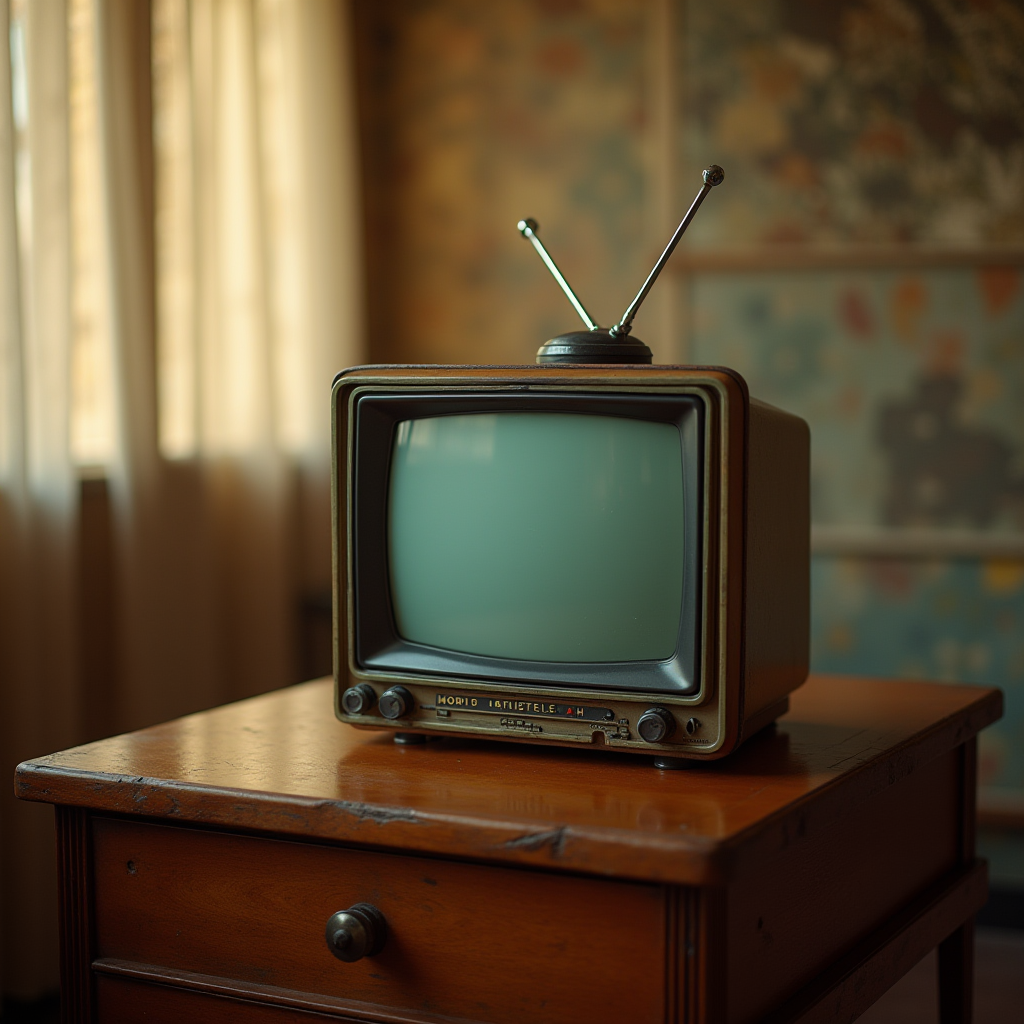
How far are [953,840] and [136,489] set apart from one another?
142 centimetres

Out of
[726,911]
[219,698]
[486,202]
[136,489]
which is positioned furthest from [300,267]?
[726,911]

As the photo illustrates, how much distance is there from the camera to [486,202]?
2873 millimetres

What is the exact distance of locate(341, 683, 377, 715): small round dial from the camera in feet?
3.76

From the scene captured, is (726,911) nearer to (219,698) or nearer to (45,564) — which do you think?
(45,564)

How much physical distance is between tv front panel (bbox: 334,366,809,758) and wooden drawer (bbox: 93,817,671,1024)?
0.53ft

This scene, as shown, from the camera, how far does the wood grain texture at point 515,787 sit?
34.9 inches

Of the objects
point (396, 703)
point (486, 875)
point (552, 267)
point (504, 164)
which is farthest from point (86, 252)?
point (486, 875)

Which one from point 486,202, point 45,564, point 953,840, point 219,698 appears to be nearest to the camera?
point 953,840

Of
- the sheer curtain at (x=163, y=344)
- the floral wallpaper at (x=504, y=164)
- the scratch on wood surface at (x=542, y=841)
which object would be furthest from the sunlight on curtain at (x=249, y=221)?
the scratch on wood surface at (x=542, y=841)

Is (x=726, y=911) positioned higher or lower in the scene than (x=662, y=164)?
lower

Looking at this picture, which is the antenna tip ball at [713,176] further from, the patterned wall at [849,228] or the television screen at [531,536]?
the patterned wall at [849,228]

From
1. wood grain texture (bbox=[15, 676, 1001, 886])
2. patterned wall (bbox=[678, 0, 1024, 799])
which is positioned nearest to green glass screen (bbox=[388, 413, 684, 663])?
wood grain texture (bbox=[15, 676, 1001, 886])

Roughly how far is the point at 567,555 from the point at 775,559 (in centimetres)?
19

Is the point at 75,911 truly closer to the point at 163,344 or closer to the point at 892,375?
the point at 163,344
